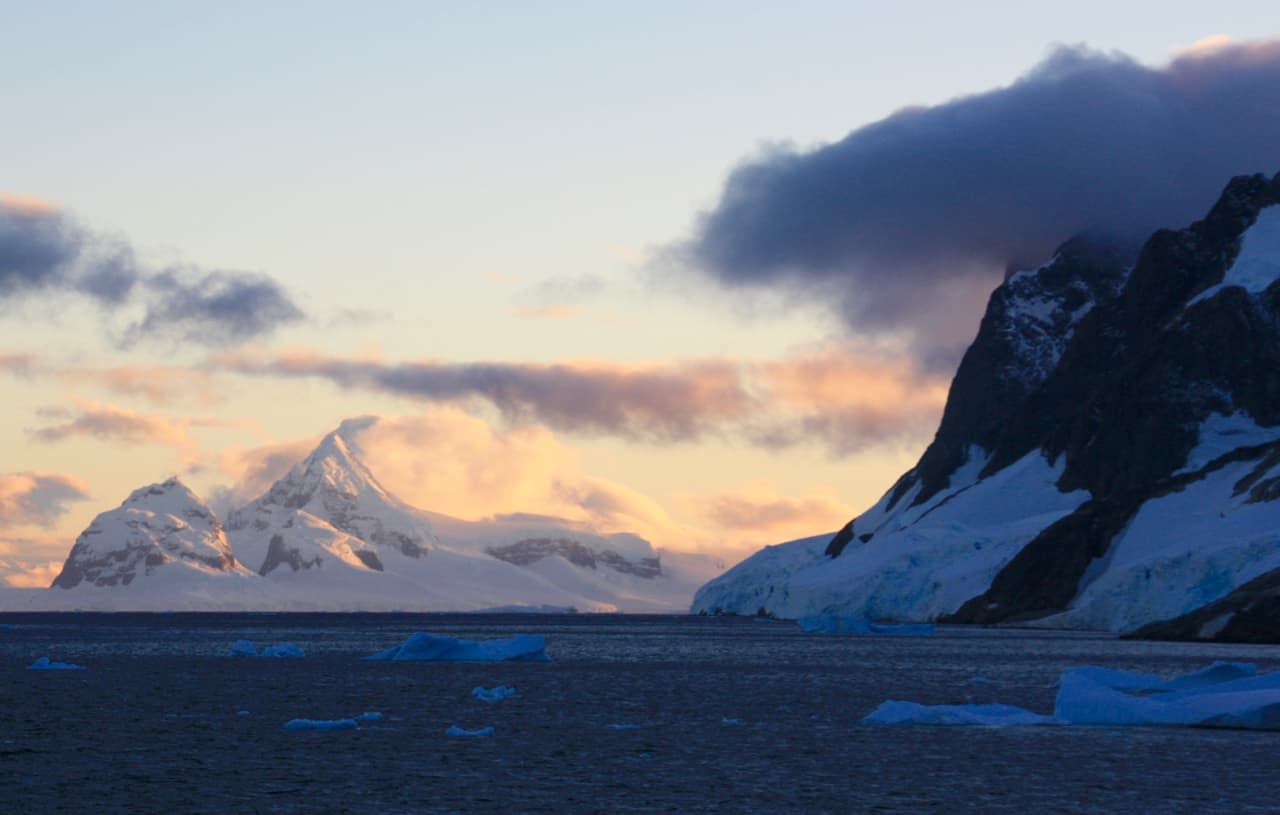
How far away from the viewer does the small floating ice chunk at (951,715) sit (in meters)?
67.8

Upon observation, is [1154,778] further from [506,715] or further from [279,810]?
[506,715]

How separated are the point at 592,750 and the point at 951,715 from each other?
15313mm

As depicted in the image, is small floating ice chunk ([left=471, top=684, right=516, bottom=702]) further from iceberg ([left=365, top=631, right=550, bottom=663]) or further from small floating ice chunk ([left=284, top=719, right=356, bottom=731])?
iceberg ([left=365, top=631, right=550, bottom=663])

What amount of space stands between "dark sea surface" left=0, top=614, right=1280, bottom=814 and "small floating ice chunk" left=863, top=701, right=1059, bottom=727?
59cm

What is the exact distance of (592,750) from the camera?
6219cm

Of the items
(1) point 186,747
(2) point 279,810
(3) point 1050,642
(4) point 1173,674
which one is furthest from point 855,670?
(2) point 279,810

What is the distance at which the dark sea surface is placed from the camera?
1919 inches

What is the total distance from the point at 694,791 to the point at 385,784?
891 cm

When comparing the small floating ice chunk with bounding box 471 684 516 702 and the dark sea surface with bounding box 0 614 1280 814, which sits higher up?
the small floating ice chunk with bounding box 471 684 516 702

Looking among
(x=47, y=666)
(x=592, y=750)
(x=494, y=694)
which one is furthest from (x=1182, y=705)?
(x=47, y=666)

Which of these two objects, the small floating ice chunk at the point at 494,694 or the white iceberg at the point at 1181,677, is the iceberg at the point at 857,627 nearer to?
the small floating ice chunk at the point at 494,694

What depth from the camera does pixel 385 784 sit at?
51.8 metres

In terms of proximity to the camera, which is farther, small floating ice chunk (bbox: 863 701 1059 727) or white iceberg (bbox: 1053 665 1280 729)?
small floating ice chunk (bbox: 863 701 1059 727)

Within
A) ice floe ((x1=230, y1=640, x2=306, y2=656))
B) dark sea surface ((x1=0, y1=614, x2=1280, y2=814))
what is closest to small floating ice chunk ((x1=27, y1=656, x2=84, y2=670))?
dark sea surface ((x1=0, y1=614, x2=1280, y2=814))
